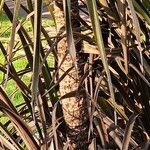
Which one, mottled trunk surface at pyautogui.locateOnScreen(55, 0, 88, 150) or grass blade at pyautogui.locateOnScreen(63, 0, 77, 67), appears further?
mottled trunk surface at pyautogui.locateOnScreen(55, 0, 88, 150)

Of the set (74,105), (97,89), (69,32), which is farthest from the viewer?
(74,105)

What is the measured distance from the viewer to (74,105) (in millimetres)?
1648

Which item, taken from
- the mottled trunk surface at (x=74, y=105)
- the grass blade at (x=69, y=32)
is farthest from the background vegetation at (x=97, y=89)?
the grass blade at (x=69, y=32)

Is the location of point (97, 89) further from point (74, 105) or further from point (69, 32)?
point (69, 32)

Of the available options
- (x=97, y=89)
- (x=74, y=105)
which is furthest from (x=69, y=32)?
(x=74, y=105)

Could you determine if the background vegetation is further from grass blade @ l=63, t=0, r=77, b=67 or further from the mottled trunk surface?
grass blade @ l=63, t=0, r=77, b=67

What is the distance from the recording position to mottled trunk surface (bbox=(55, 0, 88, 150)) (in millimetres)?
1586

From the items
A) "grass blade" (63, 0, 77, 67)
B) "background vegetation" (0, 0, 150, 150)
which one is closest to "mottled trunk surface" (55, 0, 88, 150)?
"background vegetation" (0, 0, 150, 150)

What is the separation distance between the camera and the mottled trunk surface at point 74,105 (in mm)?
1586

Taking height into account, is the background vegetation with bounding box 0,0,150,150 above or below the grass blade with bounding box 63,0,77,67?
below

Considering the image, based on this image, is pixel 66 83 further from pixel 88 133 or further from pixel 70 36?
pixel 70 36

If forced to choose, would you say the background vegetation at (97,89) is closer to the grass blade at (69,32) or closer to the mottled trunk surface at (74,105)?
the mottled trunk surface at (74,105)

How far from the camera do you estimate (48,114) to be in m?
1.79

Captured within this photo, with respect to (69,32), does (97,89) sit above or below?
below
